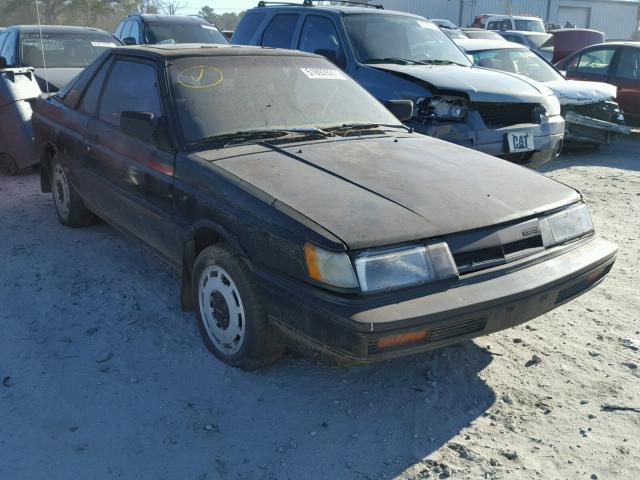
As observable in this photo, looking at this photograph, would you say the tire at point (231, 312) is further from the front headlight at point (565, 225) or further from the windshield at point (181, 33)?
the windshield at point (181, 33)

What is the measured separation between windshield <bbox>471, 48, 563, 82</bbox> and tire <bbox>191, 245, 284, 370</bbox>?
7.15m

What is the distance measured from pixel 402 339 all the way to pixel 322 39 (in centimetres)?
513

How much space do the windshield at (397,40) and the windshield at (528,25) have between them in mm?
17613

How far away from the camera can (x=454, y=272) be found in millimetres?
2727

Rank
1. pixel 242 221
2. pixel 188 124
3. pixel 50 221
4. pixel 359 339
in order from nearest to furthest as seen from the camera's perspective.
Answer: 1. pixel 359 339
2. pixel 242 221
3. pixel 188 124
4. pixel 50 221

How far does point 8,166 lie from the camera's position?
273 inches

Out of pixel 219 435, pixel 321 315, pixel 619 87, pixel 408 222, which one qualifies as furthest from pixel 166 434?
pixel 619 87

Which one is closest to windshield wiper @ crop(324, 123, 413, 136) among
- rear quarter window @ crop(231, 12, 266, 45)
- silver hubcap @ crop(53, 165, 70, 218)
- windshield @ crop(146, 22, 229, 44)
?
silver hubcap @ crop(53, 165, 70, 218)

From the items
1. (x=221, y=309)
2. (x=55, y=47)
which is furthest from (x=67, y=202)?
(x=55, y=47)

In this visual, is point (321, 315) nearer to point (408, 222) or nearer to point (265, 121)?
point (408, 222)

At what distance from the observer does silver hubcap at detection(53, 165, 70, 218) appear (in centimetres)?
514

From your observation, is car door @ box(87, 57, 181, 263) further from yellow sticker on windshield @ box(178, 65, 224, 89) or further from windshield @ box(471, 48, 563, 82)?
windshield @ box(471, 48, 563, 82)

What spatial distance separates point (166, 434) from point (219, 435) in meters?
0.23

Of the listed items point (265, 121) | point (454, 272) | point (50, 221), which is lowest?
point (50, 221)
